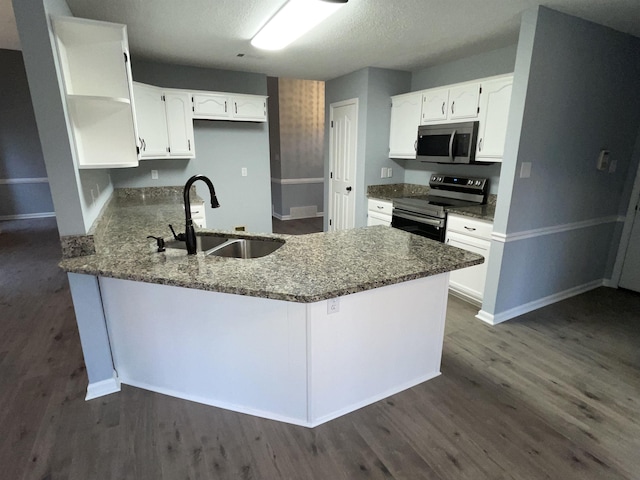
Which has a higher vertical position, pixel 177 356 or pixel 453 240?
pixel 453 240

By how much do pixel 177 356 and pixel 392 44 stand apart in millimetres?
3167

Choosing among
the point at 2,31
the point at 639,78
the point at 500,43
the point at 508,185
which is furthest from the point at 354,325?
the point at 2,31

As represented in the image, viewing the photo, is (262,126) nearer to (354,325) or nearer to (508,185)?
(508,185)

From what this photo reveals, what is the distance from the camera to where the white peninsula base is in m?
1.74

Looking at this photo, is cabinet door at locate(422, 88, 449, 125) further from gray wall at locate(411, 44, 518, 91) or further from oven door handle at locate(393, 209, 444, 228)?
oven door handle at locate(393, 209, 444, 228)

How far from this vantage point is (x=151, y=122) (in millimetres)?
3594

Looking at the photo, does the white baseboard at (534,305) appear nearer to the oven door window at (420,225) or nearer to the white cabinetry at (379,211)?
the oven door window at (420,225)

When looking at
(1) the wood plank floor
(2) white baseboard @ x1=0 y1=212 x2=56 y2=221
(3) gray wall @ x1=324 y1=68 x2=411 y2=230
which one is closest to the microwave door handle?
(3) gray wall @ x1=324 y1=68 x2=411 y2=230

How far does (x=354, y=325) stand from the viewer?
180 centimetres

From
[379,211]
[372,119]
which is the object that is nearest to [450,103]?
[372,119]

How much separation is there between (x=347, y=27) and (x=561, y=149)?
2.03m

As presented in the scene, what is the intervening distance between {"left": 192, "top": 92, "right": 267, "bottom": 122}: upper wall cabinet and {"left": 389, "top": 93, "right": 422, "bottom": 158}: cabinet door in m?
1.64

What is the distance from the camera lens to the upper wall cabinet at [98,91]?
187cm

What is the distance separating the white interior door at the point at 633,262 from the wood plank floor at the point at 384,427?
49.1 inches
